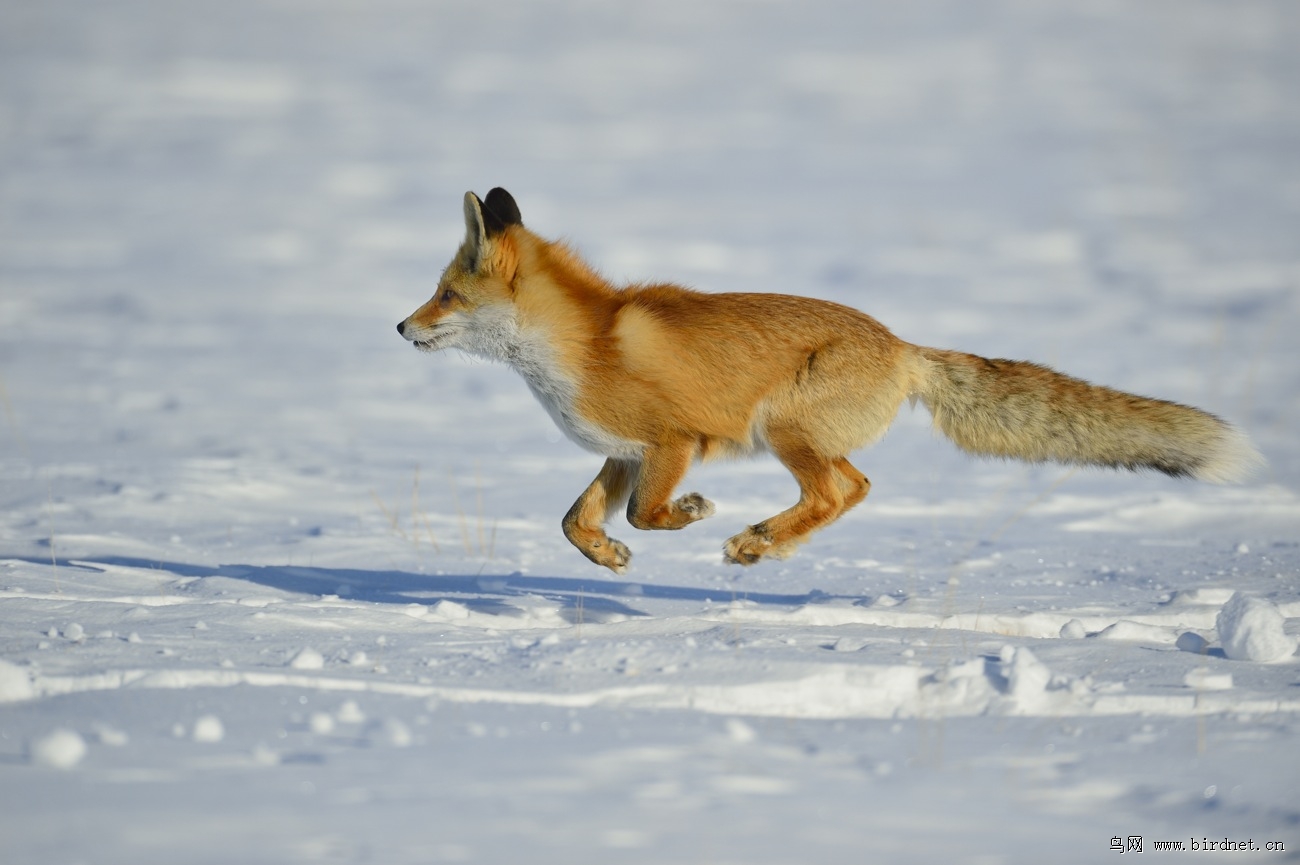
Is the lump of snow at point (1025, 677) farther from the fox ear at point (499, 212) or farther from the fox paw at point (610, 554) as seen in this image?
the fox ear at point (499, 212)

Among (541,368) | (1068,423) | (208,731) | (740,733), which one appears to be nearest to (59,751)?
(208,731)

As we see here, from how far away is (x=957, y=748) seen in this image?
352 centimetres

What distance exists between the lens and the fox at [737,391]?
582 centimetres

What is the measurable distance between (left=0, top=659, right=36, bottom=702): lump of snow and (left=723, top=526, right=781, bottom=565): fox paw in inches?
122

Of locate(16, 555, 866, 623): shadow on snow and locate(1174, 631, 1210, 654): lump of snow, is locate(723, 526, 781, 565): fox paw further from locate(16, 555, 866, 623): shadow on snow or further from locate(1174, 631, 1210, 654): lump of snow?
locate(1174, 631, 1210, 654): lump of snow

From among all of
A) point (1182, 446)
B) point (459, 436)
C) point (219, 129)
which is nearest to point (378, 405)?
point (459, 436)

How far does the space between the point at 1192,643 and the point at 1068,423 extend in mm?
1423

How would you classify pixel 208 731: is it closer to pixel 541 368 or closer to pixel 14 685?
pixel 14 685

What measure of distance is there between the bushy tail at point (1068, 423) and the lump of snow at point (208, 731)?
3.92 meters

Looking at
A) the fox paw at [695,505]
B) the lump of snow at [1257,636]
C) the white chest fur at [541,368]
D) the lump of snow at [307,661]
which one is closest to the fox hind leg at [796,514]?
the fox paw at [695,505]

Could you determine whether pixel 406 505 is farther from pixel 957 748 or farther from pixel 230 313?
pixel 230 313

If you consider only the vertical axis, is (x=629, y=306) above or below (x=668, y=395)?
above

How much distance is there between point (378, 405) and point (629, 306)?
697 centimetres

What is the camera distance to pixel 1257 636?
14.8 feet
